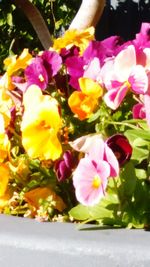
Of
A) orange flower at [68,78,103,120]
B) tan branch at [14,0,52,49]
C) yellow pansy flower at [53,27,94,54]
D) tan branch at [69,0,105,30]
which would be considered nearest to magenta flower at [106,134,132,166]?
orange flower at [68,78,103,120]

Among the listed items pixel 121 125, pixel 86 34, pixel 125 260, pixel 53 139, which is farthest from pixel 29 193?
pixel 86 34

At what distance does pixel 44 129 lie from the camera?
1507mm

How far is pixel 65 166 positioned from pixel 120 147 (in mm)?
188

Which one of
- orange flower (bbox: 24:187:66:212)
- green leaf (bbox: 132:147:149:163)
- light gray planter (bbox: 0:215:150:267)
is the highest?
green leaf (bbox: 132:147:149:163)

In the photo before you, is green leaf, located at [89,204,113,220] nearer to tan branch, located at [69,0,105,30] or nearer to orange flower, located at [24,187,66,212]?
orange flower, located at [24,187,66,212]

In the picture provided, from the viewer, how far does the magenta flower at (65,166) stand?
1.47 metres

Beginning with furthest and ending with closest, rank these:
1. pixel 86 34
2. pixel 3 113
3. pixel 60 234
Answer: pixel 86 34 → pixel 3 113 → pixel 60 234

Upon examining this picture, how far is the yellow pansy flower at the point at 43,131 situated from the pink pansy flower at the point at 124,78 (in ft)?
0.40

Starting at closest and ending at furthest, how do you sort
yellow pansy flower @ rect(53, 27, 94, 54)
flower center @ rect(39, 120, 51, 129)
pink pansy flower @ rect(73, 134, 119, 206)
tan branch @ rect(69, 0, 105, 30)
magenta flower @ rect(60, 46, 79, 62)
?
pink pansy flower @ rect(73, 134, 119, 206) → flower center @ rect(39, 120, 51, 129) → magenta flower @ rect(60, 46, 79, 62) → yellow pansy flower @ rect(53, 27, 94, 54) → tan branch @ rect(69, 0, 105, 30)

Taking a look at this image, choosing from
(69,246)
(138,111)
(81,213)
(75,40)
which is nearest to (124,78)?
(138,111)

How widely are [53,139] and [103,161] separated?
8.8 inches

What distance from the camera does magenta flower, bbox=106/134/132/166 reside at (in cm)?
132

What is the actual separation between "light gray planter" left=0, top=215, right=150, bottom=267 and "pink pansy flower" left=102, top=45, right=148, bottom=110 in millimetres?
297

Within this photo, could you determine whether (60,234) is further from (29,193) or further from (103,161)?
(29,193)
